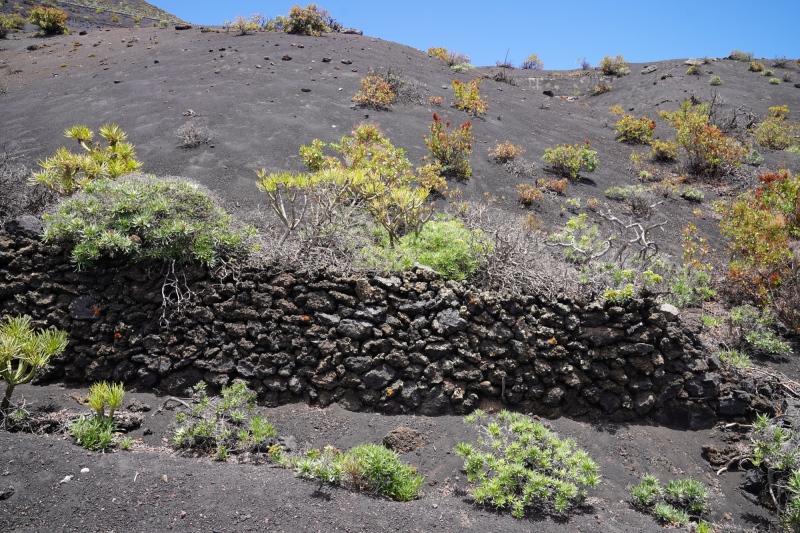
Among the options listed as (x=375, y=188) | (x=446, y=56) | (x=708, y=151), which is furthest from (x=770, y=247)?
(x=446, y=56)

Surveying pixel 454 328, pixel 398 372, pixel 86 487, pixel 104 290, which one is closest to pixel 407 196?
pixel 454 328

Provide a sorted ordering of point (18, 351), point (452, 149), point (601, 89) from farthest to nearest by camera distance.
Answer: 1. point (601, 89)
2. point (452, 149)
3. point (18, 351)

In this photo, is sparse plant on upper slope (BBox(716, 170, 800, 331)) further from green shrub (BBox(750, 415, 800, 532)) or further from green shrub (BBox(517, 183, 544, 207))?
green shrub (BBox(517, 183, 544, 207))

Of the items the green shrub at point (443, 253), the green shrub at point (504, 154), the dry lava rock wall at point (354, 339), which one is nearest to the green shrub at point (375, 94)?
the green shrub at point (504, 154)

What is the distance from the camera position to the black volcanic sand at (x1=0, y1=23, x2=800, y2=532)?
358 cm

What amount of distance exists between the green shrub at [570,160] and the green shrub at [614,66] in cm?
2245

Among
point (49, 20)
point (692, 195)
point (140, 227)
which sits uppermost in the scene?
point (49, 20)

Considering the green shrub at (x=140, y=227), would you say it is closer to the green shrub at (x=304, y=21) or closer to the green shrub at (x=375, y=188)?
the green shrub at (x=375, y=188)

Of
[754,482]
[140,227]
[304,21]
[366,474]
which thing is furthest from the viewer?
[304,21]

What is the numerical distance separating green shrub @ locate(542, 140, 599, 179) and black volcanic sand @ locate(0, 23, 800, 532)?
1.10 feet

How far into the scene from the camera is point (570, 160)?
12172mm

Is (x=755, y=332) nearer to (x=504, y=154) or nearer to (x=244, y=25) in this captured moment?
(x=504, y=154)

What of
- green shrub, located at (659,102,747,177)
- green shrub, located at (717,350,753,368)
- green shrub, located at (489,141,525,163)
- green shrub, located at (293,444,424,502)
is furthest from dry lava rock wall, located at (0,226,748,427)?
green shrub, located at (659,102,747,177)

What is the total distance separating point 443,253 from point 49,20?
26.0 m
